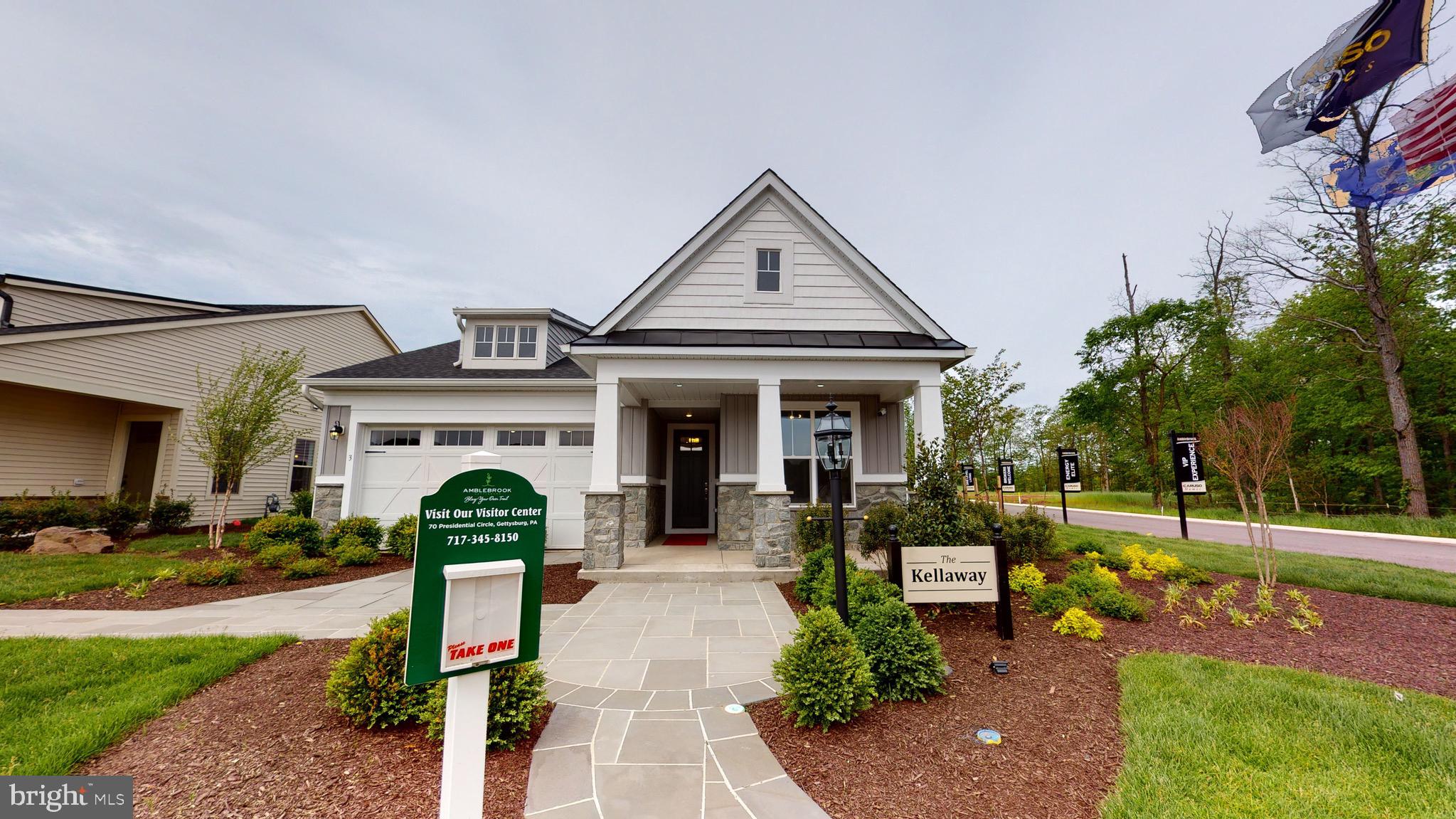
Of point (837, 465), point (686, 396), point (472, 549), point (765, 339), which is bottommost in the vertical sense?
point (472, 549)

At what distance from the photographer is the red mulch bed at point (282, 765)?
91.7 inches

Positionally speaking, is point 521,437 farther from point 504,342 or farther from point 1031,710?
point 1031,710

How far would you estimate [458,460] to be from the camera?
10688mm

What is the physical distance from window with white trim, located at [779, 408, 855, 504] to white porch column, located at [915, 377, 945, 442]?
5.77ft

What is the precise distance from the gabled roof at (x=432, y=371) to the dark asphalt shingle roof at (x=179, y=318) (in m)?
4.85

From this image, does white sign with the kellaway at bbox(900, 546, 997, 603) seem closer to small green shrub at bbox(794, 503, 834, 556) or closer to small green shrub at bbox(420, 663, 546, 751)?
small green shrub at bbox(794, 503, 834, 556)

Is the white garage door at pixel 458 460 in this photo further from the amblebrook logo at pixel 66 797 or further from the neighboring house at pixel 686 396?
the amblebrook logo at pixel 66 797

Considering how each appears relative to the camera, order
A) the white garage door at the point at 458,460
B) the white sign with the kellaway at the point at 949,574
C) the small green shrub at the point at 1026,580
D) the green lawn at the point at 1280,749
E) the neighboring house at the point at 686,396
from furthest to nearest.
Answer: the white garage door at the point at 458,460 → the neighboring house at the point at 686,396 → the small green shrub at the point at 1026,580 → the white sign with the kellaway at the point at 949,574 → the green lawn at the point at 1280,749

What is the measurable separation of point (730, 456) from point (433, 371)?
23.6 feet

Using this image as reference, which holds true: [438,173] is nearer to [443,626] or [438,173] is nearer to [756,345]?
[756,345]

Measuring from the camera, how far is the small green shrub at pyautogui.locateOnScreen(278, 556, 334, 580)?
753 cm

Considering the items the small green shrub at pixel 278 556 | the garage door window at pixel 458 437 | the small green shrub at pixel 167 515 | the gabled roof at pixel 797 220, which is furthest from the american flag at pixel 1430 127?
the small green shrub at pixel 167 515

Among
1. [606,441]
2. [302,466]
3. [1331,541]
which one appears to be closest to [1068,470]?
[1331,541]

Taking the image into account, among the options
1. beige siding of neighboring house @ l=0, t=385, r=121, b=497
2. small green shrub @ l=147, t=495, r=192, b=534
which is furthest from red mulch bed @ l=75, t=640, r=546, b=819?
beige siding of neighboring house @ l=0, t=385, r=121, b=497
